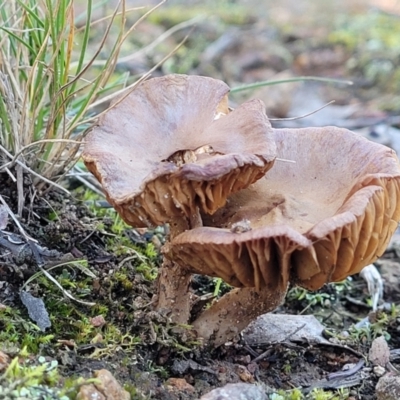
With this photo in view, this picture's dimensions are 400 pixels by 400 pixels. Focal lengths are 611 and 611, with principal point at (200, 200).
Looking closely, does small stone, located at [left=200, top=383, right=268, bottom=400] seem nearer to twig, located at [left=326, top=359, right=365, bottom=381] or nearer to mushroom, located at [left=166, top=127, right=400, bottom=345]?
mushroom, located at [left=166, top=127, right=400, bottom=345]

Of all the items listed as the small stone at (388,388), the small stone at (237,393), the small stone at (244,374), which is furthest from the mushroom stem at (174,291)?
the small stone at (388,388)

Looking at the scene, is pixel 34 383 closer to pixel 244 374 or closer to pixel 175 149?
pixel 244 374

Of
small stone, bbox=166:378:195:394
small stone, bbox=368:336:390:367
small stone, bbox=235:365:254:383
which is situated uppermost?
small stone, bbox=166:378:195:394

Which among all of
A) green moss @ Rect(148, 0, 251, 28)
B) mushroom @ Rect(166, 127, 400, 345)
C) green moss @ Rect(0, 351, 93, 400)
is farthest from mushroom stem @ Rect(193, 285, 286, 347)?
green moss @ Rect(148, 0, 251, 28)

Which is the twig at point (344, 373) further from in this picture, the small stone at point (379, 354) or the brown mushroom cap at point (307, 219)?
the brown mushroom cap at point (307, 219)

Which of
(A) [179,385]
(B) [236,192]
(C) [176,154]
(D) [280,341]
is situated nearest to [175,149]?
(C) [176,154]

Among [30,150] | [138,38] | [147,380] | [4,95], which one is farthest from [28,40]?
[138,38]

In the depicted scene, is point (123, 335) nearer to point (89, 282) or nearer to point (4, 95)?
point (89, 282)
